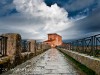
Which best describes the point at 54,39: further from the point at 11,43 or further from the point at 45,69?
the point at 45,69

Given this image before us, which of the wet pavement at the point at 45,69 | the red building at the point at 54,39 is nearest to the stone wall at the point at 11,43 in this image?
the wet pavement at the point at 45,69

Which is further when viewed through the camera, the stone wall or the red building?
the red building

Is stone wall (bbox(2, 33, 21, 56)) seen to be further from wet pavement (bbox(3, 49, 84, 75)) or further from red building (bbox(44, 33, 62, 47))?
red building (bbox(44, 33, 62, 47))

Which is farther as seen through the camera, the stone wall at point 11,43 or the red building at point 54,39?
the red building at point 54,39

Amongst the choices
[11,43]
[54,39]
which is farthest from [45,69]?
[54,39]

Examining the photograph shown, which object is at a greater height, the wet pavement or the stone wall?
the stone wall

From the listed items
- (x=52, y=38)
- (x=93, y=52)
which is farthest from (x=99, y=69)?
(x=52, y=38)

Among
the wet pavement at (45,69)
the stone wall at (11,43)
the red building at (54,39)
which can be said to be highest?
the red building at (54,39)

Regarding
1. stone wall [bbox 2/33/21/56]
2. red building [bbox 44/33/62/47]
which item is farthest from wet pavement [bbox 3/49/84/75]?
red building [bbox 44/33/62/47]

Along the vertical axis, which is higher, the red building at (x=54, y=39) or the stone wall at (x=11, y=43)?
the red building at (x=54, y=39)

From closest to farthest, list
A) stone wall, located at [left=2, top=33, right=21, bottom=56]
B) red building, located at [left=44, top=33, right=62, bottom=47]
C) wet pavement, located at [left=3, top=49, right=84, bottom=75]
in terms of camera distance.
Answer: wet pavement, located at [left=3, top=49, right=84, bottom=75] < stone wall, located at [left=2, top=33, right=21, bottom=56] < red building, located at [left=44, top=33, right=62, bottom=47]

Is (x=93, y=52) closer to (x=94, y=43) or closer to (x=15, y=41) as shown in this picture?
(x=94, y=43)

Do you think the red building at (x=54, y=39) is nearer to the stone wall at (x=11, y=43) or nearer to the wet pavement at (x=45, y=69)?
the wet pavement at (x=45, y=69)

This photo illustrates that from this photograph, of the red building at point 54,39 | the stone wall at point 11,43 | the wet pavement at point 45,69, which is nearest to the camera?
the wet pavement at point 45,69
